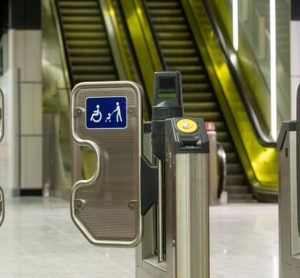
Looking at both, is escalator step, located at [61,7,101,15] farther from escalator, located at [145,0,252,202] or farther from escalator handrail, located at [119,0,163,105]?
escalator handrail, located at [119,0,163,105]

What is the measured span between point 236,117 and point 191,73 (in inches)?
96.8

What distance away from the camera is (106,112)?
4.19 metres

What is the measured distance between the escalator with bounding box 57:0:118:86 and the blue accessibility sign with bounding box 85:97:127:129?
1297 centimetres

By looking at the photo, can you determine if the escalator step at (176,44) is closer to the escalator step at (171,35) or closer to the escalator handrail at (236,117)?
the escalator step at (171,35)

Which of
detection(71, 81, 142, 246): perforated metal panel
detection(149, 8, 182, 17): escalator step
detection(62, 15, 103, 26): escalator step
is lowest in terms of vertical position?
detection(71, 81, 142, 246): perforated metal panel

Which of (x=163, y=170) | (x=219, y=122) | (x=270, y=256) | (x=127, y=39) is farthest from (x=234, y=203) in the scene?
(x=163, y=170)

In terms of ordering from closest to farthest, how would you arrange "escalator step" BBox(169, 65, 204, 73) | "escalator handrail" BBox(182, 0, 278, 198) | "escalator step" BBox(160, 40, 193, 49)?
"escalator handrail" BBox(182, 0, 278, 198)
"escalator step" BBox(169, 65, 204, 73)
"escalator step" BBox(160, 40, 193, 49)

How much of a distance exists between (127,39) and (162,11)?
6.38 feet

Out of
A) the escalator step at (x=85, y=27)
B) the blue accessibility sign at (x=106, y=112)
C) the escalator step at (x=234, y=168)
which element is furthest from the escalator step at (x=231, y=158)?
the blue accessibility sign at (x=106, y=112)

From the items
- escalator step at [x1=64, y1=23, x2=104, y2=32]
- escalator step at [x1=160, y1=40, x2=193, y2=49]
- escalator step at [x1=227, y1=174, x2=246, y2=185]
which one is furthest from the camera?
escalator step at [x1=64, y1=23, x2=104, y2=32]

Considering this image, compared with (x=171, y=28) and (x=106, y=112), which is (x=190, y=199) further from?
(x=171, y=28)

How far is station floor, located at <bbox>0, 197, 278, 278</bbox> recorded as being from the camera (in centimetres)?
625

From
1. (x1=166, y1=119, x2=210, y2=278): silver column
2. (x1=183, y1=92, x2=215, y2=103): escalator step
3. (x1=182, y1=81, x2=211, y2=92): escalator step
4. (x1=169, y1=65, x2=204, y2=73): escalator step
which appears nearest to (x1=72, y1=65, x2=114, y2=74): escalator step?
(x1=169, y1=65, x2=204, y2=73): escalator step

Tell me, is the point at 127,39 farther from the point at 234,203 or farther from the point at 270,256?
the point at 270,256
